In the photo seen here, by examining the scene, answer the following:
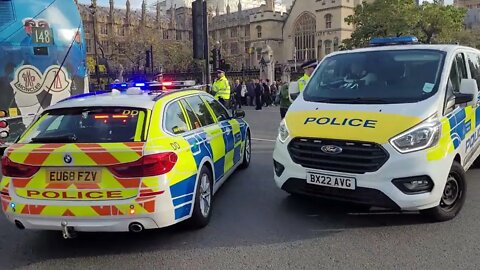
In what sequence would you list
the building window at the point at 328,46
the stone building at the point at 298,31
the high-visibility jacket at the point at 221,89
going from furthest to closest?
the building window at the point at 328,46 < the stone building at the point at 298,31 < the high-visibility jacket at the point at 221,89

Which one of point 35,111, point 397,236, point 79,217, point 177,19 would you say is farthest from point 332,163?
point 177,19

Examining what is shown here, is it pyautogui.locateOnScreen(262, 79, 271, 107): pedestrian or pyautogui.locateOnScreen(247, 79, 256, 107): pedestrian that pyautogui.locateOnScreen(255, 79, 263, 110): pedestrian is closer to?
pyautogui.locateOnScreen(247, 79, 256, 107): pedestrian

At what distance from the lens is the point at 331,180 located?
14.7ft

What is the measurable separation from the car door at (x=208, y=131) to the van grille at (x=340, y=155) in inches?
36.3

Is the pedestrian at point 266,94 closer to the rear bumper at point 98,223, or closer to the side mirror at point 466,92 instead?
the side mirror at point 466,92

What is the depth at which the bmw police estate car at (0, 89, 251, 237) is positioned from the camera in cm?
379

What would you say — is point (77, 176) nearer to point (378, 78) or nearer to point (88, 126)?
point (88, 126)

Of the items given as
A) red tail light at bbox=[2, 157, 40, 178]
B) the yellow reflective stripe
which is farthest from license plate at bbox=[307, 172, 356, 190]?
red tail light at bbox=[2, 157, 40, 178]

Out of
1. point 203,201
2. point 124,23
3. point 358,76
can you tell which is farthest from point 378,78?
point 124,23

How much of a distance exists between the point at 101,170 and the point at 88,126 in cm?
56

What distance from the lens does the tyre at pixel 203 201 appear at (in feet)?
14.7

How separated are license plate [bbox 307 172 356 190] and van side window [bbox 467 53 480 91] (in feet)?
8.69

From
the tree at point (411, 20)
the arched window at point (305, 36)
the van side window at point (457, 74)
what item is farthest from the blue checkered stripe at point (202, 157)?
the arched window at point (305, 36)

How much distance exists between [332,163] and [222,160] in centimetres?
158
